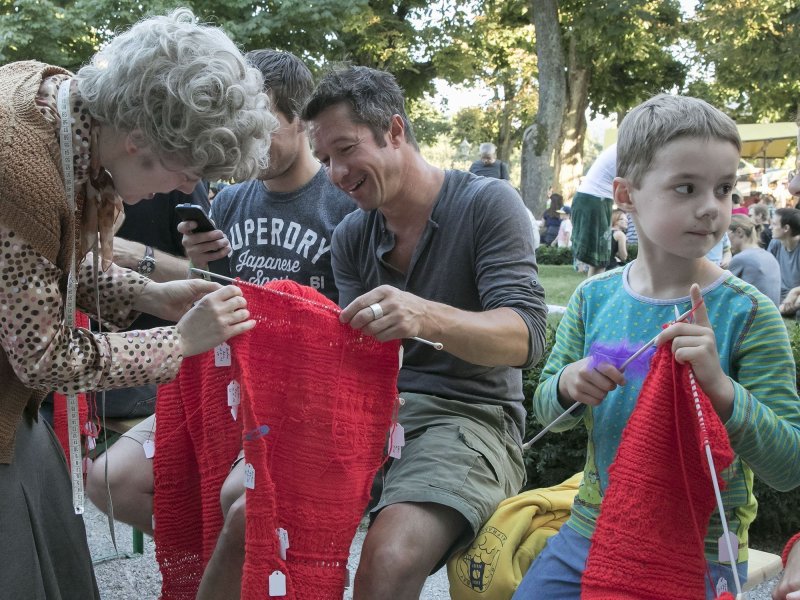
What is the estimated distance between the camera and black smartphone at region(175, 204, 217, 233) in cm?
248

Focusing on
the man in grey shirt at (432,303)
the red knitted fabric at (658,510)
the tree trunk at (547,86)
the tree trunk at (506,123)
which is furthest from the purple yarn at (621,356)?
the tree trunk at (506,123)

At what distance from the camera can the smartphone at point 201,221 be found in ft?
8.16

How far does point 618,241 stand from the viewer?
13.5 metres

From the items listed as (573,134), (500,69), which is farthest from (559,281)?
(500,69)

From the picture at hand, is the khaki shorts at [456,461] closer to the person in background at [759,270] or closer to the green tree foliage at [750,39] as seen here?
the person in background at [759,270]

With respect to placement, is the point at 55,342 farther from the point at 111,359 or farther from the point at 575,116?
the point at 575,116

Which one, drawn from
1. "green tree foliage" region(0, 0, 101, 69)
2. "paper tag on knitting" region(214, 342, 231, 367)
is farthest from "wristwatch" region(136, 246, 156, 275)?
"green tree foliage" region(0, 0, 101, 69)

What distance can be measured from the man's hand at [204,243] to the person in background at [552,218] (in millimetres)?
18187

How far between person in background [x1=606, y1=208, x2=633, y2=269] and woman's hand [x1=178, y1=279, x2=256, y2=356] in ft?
36.4

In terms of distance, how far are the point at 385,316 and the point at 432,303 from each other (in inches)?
7.7

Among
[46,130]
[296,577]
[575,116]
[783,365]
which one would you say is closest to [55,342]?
[46,130]

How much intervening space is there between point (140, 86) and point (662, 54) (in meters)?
23.1

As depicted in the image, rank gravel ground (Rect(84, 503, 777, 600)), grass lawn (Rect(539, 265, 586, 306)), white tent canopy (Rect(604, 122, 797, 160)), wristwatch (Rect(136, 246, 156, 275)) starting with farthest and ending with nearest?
white tent canopy (Rect(604, 122, 797, 160)) → grass lawn (Rect(539, 265, 586, 306)) → gravel ground (Rect(84, 503, 777, 600)) → wristwatch (Rect(136, 246, 156, 275))

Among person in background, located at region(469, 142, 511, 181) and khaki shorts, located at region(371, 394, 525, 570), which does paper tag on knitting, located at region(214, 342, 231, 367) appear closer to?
khaki shorts, located at region(371, 394, 525, 570)
